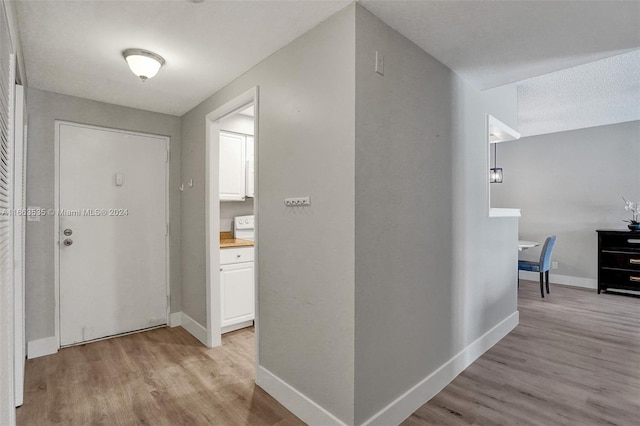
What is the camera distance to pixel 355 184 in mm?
1699

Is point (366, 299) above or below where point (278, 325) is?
above

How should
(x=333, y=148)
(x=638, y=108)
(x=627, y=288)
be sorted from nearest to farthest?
(x=333, y=148) < (x=638, y=108) < (x=627, y=288)

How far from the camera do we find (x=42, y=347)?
2877 millimetres

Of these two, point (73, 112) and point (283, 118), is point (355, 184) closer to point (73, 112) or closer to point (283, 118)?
point (283, 118)

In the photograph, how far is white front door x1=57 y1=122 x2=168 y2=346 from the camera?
3.06 metres

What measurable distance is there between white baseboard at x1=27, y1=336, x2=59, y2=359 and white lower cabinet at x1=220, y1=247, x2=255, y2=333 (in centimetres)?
143

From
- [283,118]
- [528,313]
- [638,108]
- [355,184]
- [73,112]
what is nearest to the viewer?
[355,184]

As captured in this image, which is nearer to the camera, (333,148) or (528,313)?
(333,148)

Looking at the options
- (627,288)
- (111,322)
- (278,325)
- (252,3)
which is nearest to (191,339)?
(111,322)

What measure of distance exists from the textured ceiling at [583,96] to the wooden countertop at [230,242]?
11.1 feet

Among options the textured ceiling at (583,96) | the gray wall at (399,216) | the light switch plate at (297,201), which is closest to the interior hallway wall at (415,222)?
the gray wall at (399,216)

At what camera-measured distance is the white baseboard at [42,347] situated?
9.27 ft

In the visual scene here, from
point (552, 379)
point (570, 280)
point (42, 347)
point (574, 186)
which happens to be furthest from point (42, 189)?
point (570, 280)

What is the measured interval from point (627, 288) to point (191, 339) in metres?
5.85
